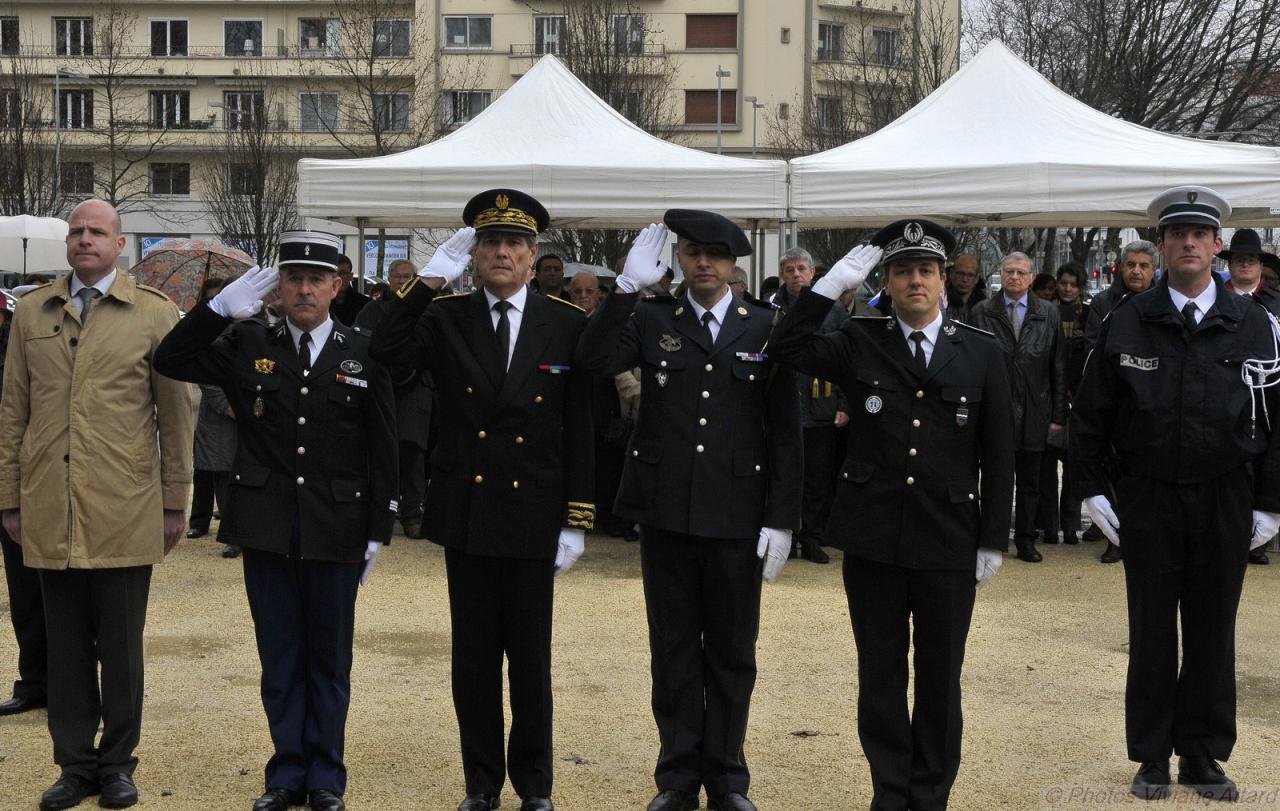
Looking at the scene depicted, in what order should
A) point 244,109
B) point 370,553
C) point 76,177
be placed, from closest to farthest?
point 370,553 < point 76,177 < point 244,109

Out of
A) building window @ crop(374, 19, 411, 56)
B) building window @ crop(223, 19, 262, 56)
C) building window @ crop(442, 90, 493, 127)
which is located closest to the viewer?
building window @ crop(442, 90, 493, 127)

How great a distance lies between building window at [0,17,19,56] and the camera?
58219mm

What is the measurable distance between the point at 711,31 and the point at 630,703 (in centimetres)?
4935

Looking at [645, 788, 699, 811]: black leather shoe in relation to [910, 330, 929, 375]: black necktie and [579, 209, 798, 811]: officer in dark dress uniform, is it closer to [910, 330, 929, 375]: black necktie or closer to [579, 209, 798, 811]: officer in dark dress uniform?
[579, 209, 798, 811]: officer in dark dress uniform

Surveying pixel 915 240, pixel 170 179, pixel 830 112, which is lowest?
pixel 915 240

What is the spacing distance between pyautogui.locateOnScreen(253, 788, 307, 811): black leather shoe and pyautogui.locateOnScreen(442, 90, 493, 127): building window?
40020mm

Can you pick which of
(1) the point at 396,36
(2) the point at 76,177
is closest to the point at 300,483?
(2) the point at 76,177

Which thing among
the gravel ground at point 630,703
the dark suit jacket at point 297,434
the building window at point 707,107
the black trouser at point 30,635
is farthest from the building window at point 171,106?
the dark suit jacket at point 297,434

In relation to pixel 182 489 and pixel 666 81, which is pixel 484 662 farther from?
pixel 666 81

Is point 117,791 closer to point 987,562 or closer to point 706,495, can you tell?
point 706,495

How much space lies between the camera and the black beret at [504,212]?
5.07m

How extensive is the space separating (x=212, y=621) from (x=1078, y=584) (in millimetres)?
5636

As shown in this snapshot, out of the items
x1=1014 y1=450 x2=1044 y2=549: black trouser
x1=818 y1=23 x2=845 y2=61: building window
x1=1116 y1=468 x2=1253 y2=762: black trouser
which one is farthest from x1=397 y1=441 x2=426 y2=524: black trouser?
x1=818 y1=23 x2=845 y2=61: building window

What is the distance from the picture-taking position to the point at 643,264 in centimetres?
507
